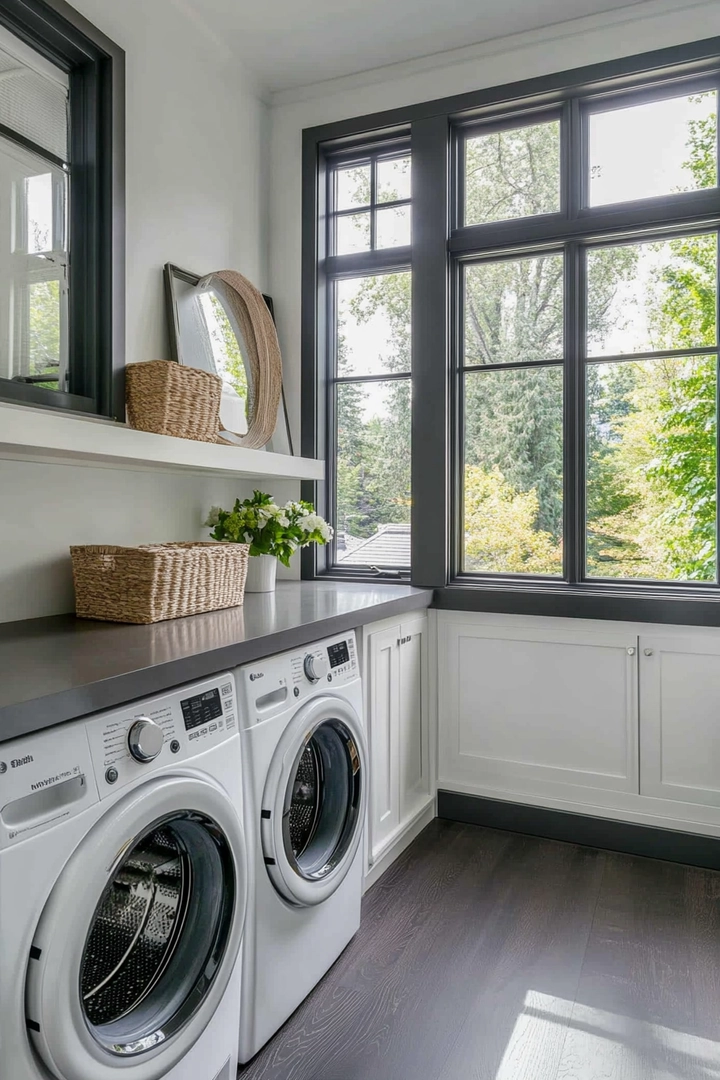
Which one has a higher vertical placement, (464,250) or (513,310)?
(464,250)

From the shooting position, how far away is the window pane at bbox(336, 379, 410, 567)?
306 centimetres

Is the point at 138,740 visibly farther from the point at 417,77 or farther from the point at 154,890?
the point at 417,77

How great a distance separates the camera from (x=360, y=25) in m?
2.71

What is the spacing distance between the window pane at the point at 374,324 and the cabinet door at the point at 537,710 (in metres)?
1.14

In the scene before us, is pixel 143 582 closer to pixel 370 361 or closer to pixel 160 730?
pixel 160 730

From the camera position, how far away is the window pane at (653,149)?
2.62 meters

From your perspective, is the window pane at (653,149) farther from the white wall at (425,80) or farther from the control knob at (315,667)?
the control knob at (315,667)

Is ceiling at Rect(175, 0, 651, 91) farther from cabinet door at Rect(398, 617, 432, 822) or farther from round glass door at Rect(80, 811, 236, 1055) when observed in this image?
round glass door at Rect(80, 811, 236, 1055)

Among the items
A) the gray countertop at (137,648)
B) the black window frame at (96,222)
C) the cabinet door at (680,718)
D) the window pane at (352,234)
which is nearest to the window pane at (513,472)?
the cabinet door at (680,718)

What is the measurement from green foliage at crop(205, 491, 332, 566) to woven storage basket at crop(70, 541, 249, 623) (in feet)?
1.35

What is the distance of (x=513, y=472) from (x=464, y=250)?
35.6 inches

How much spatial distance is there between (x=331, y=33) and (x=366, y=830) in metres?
2.84

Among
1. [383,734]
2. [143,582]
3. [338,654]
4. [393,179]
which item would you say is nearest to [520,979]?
[383,734]

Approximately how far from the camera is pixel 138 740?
1.25 meters
